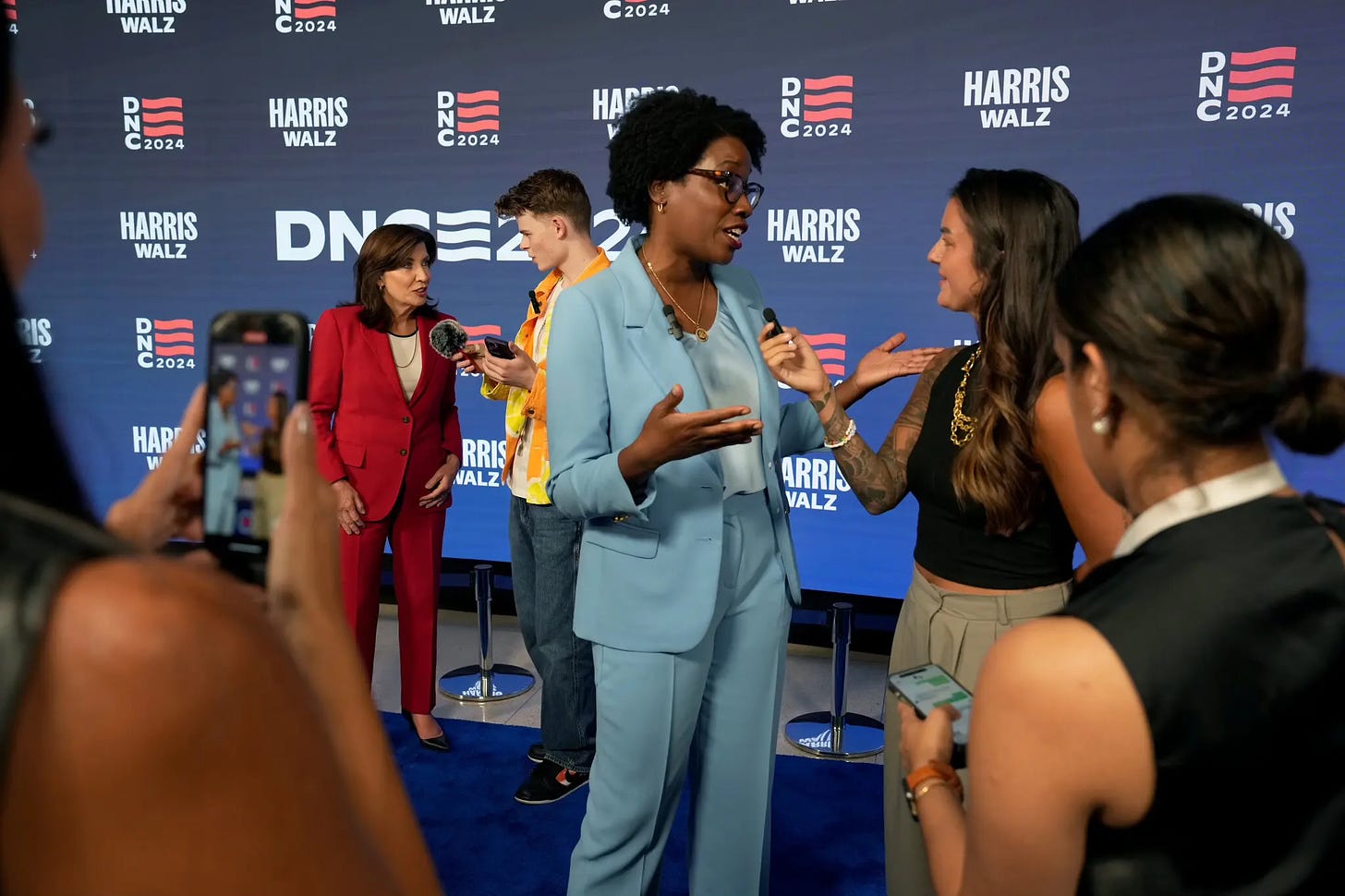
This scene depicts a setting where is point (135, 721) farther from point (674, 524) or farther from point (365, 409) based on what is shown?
point (365, 409)

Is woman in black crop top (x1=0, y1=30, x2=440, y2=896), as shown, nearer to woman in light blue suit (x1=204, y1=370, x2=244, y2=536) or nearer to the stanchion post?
woman in light blue suit (x1=204, y1=370, x2=244, y2=536)

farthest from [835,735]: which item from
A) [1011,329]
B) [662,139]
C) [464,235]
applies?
[464,235]

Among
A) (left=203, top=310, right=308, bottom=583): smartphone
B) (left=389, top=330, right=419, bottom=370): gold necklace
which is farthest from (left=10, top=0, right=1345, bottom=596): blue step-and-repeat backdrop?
(left=203, top=310, right=308, bottom=583): smartphone

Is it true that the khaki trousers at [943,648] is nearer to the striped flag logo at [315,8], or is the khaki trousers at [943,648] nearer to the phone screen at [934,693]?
the phone screen at [934,693]

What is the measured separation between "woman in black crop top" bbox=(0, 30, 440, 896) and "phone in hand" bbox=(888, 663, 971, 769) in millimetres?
831

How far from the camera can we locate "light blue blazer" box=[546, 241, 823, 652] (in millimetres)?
2025

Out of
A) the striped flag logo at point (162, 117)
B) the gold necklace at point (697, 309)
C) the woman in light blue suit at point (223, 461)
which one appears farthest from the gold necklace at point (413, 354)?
Result: the woman in light blue suit at point (223, 461)

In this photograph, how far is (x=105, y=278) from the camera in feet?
17.3

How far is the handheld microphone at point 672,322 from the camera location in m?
2.13

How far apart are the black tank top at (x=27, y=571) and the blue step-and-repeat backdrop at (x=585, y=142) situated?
4.06m

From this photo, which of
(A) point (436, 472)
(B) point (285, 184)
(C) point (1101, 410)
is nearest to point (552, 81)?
(B) point (285, 184)

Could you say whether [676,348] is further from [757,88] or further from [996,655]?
[757,88]

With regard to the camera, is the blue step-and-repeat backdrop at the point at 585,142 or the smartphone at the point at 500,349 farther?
the blue step-and-repeat backdrop at the point at 585,142

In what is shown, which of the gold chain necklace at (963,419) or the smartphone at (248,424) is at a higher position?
the smartphone at (248,424)
